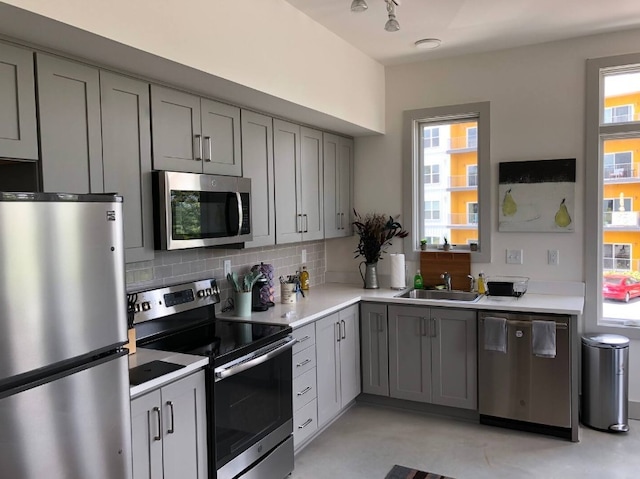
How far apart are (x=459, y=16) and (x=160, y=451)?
2.99m

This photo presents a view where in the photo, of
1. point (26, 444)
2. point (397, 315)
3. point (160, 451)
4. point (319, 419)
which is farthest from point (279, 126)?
point (26, 444)

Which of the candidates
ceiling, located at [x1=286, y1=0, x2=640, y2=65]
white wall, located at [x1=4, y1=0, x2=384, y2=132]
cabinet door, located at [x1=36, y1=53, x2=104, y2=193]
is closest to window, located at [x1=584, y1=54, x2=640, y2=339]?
ceiling, located at [x1=286, y1=0, x2=640, y2=65]

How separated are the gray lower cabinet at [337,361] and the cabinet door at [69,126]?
1.75 meters

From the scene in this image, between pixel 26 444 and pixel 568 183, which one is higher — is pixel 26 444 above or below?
below

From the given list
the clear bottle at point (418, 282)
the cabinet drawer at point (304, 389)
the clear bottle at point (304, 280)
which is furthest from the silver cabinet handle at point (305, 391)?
the clear bottle at point (418, 282)

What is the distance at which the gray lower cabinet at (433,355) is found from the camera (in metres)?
3.67

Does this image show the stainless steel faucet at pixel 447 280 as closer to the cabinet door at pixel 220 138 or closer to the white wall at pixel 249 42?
the white wall at pixel 249 42

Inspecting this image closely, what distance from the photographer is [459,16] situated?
3.28 m

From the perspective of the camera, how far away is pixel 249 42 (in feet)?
8.84

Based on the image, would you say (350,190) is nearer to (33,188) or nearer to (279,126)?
(279,126)

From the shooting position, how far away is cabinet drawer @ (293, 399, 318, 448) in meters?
3.13

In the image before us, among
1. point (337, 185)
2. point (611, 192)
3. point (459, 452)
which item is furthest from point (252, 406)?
point (611, 192)

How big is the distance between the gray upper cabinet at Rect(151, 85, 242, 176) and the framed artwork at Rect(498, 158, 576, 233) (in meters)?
2.16

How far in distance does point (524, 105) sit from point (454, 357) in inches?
78.9
